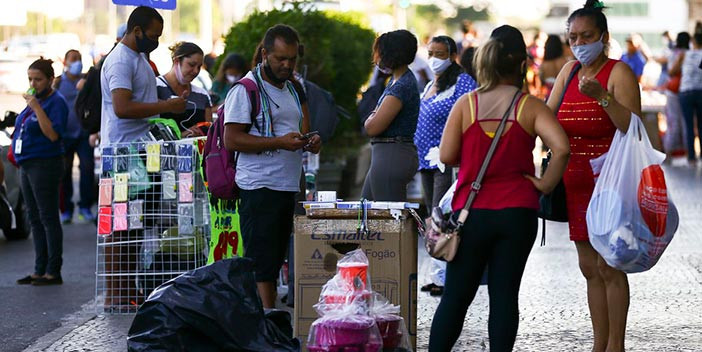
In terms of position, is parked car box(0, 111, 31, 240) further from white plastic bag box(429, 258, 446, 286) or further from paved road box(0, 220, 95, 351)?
white plastic bag box(429, 258, 446, 286)

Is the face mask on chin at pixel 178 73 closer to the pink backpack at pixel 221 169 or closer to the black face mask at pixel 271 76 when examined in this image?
A: the pink backpack at pixel 221 169

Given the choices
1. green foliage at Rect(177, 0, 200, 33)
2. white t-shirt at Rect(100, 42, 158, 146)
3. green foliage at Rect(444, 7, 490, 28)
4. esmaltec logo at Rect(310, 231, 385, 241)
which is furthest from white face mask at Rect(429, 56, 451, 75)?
green foliage at Rect(444, 7, 490, 28)

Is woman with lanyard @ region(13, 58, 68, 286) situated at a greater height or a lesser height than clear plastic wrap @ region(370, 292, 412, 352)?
greater

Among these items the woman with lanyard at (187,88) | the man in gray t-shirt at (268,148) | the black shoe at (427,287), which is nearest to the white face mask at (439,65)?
the black shoe at (427,287)

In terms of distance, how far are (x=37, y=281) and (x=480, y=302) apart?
3.59 m

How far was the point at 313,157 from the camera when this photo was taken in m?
10.2

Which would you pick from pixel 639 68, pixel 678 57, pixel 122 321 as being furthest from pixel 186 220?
pixel 639 68

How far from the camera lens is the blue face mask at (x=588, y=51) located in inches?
252

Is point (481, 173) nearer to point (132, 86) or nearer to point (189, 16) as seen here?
point (132, 86)

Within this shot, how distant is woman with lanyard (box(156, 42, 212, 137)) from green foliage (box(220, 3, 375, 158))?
261 cm

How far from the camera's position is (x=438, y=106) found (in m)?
8.92

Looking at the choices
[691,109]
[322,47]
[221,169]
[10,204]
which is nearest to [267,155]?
[221,169]

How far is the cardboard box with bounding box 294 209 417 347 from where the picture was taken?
21.5ft

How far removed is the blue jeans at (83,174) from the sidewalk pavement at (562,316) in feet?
16.2
